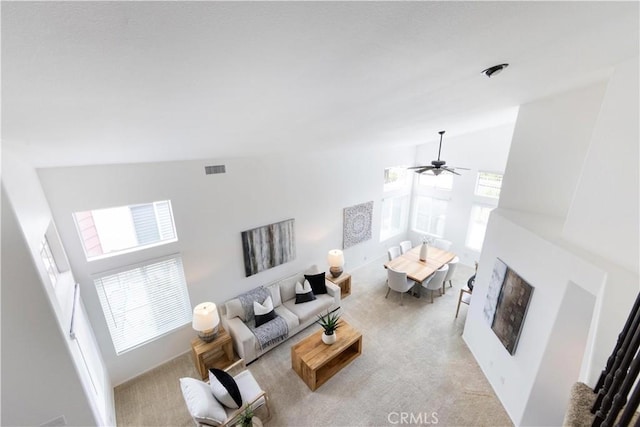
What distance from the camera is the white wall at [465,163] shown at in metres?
6.28

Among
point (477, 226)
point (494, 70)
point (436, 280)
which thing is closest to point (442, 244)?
point (477, 226)

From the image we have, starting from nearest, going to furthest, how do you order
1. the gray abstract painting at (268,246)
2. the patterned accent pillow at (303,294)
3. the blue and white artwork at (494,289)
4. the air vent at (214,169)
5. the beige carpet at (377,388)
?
1. the beige carpet at (377,388)
2. the blue and white artwork at (494,289)
3. the air vent at (214,169)
4. the gray abstract painting at (268,246)
5. the patterned accent pillow at (303,294)

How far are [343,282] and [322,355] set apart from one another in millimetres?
2210

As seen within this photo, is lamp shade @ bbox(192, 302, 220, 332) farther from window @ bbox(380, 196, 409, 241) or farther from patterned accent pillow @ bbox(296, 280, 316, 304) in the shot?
window @ bbox(380, 196, 409, 241)

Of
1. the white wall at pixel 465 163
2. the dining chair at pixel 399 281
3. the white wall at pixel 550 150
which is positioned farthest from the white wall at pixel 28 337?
the white wall at pixel 465 163

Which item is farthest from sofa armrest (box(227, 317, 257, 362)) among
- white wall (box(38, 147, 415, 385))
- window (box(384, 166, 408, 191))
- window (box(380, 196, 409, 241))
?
window (box(384, 166, 408, 191))

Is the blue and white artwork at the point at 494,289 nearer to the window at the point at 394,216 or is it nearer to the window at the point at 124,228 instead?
the window at the point at 394,216

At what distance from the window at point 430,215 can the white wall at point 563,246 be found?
3.70m

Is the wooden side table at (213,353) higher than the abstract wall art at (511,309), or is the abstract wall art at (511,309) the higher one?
the abstract wall art at (511,309)

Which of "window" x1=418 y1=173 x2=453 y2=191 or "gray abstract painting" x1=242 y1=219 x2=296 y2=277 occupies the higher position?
"window" x1=418 y1=173 x2=453 y2=191

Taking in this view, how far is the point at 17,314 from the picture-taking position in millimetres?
1823

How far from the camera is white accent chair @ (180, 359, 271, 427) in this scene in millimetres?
2889

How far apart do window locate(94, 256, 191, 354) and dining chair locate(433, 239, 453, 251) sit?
6339mm

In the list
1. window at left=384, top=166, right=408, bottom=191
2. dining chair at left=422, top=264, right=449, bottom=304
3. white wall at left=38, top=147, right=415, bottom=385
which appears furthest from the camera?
window at left=384, top=166, right=408, bottom=191
